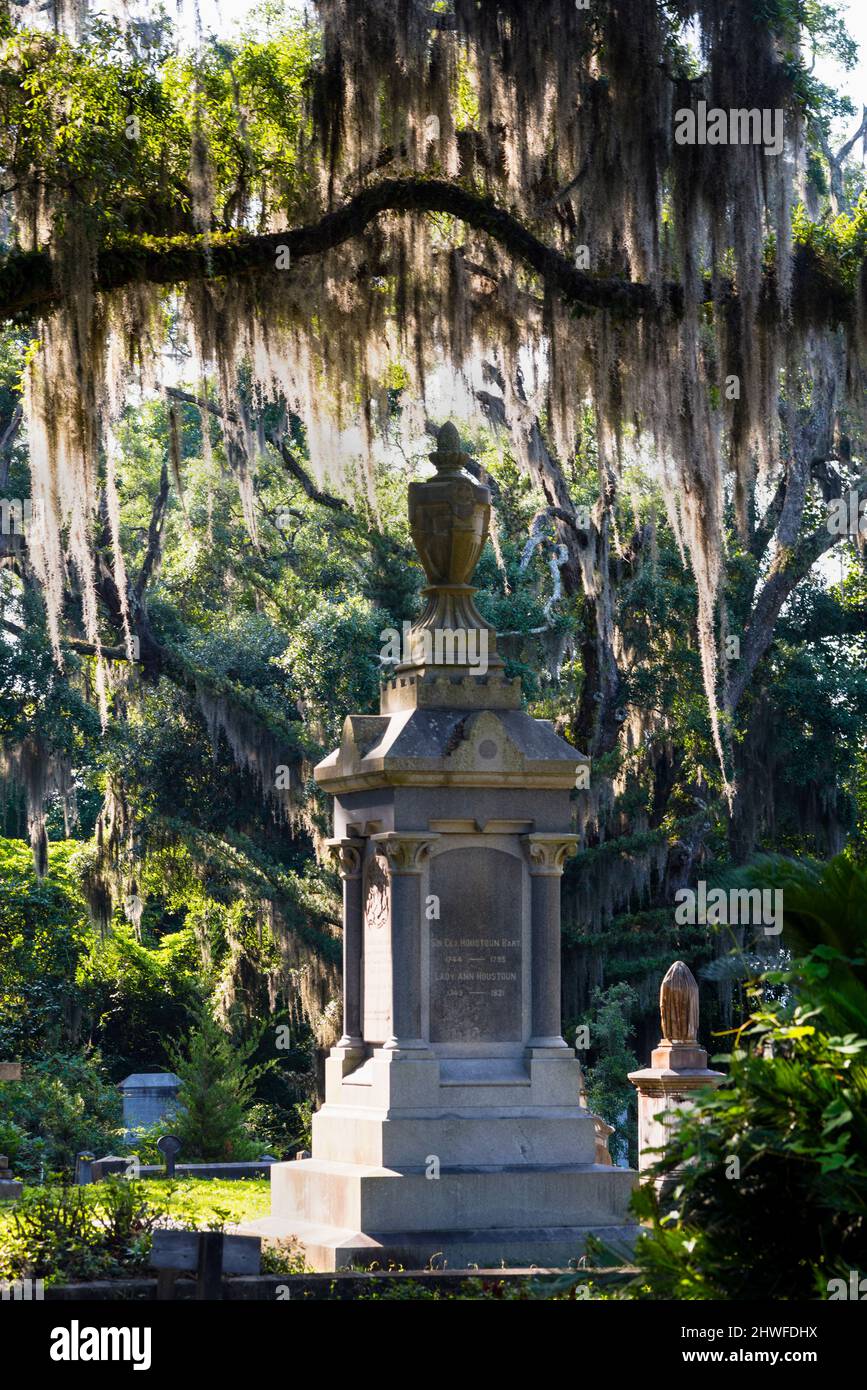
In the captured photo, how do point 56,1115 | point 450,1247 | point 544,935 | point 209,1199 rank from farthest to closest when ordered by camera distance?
point 56,1115
point 209,1199
point 544,935
point 450,1247

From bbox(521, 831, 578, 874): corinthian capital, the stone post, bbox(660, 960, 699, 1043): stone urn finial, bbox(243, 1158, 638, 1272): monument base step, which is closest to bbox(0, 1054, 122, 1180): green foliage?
the stone post

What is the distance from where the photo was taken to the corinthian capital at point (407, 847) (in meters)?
12.3

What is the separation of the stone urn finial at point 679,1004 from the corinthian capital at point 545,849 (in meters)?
3.91

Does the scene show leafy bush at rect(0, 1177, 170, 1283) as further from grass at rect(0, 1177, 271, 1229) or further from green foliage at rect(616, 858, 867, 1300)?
green foliage at rect(616, 858, 867, 1300)

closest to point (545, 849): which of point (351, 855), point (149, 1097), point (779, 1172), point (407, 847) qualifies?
point (407, 847)

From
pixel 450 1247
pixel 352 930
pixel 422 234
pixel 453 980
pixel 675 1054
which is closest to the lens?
pixel 450 1247

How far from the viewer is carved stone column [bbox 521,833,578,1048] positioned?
1256cm

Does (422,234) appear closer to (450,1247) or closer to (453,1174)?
(453,1174)

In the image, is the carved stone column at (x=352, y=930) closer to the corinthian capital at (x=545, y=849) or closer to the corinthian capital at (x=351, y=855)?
the corinthian capital at (x=351, y=855)

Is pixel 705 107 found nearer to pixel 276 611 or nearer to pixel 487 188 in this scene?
pixel 487 188

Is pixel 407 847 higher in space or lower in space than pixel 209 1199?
higher

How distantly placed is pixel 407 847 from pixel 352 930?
130cm

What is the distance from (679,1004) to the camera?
16359mm
